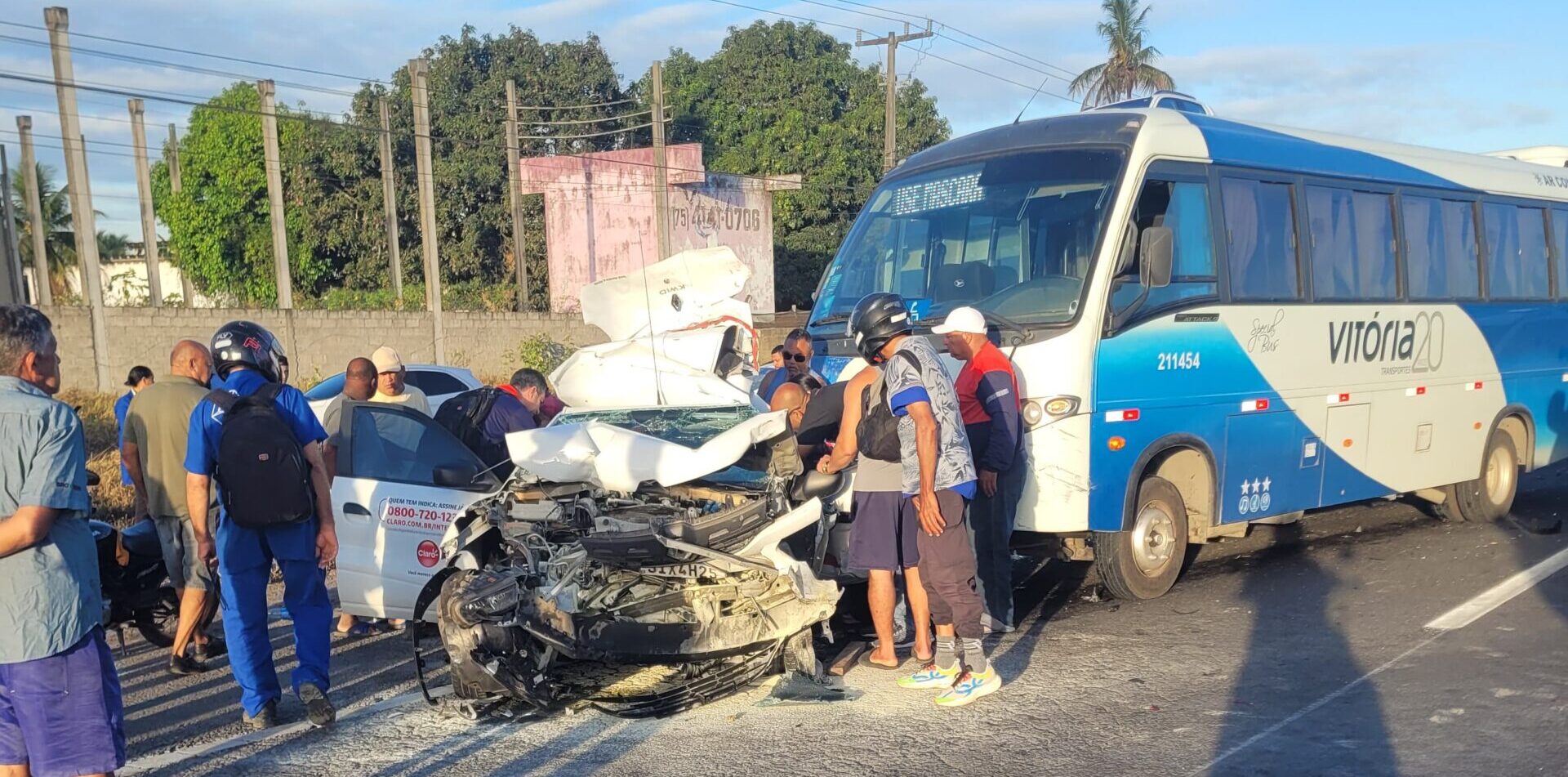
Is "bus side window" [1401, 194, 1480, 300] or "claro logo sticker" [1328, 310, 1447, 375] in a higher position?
"bus side window" [1401, 194, 1480, 300]

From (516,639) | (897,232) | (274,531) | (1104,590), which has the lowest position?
(1104,590)

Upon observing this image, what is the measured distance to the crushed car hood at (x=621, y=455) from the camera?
5695 mm

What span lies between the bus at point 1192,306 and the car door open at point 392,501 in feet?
8.45

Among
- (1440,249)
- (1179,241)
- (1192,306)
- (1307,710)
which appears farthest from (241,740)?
(1440,249)

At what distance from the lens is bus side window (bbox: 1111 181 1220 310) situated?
Answer: 25.0ft

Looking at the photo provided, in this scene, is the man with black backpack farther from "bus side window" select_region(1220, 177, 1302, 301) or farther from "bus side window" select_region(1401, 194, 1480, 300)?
"bus side window" select_region(1401, 194, 1480, 300)

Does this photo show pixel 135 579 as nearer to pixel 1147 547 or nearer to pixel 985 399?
pixel 985 399

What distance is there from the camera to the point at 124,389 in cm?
2127

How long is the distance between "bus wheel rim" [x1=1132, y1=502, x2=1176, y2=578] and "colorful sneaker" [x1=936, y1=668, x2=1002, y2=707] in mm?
2214

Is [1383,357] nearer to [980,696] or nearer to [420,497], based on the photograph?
[980,696]

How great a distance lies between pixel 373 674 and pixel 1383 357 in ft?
25.2

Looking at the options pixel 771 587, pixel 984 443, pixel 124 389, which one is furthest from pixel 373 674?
pixel 124 389

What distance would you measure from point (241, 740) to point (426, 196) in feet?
71.0

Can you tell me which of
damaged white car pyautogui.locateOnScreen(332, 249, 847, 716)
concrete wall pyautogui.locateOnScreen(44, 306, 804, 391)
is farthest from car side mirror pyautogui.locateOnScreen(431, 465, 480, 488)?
concrete wall pyautogui.locateOnScreen(44, 306, 804, 391)
